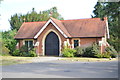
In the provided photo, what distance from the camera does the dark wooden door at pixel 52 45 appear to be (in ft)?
99.3

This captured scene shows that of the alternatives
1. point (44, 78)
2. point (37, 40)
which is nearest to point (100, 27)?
point (37, 40)

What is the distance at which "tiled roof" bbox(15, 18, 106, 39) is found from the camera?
28.9m

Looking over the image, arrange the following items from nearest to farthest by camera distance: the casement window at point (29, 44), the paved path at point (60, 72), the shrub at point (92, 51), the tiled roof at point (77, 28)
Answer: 1. the paved path at point (60, 72)
2. the shrub at point (92, 51)
3. the tiled roof at point (77, 28)
4. the casement window at point (29, 44)

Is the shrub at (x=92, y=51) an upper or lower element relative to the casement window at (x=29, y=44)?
lower

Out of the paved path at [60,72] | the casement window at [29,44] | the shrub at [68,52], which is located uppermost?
the casement window at [29,44]

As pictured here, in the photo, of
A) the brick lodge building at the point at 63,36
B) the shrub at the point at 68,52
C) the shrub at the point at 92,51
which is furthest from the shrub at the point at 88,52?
the shrub at the point at 68,52

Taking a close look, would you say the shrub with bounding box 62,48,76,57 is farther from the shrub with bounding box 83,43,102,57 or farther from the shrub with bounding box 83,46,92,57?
the shrub with bounding box 83,43,102,57

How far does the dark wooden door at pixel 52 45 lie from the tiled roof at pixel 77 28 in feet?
6.63

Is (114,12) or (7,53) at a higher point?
(114,12)

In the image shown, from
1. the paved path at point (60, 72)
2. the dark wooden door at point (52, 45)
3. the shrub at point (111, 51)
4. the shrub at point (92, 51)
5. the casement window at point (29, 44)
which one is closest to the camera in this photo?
the paved path at point (60, 72)

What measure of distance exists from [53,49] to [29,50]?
4243mm

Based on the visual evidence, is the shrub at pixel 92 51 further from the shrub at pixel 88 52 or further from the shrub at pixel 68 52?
the shrub at pixel 68 52

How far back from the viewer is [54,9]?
77.9 m

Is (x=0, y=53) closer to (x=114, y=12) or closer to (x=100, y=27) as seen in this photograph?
(x=100, y=27)
